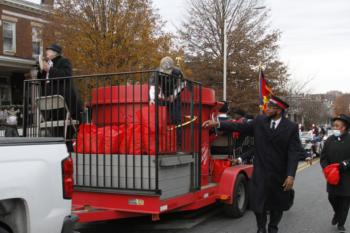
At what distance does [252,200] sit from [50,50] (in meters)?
3.60

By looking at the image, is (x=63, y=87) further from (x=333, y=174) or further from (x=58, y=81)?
(x=333, y=174)

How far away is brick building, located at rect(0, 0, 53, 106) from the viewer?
2833 centimetres

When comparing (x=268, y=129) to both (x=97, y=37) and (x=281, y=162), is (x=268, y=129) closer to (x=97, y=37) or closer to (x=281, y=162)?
(x=281, y=162)

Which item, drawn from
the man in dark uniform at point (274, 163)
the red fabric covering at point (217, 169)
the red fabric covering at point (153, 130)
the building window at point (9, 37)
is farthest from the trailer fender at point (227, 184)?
the building window at point (9, 37)

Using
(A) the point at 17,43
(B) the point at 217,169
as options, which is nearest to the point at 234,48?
(A) the point at 17,43

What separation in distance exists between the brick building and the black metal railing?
22.8 metres

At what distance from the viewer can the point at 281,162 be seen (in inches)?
232

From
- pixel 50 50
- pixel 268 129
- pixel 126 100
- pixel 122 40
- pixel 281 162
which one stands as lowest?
pixel 281 162

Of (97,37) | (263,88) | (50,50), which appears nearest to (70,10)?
(97,37)

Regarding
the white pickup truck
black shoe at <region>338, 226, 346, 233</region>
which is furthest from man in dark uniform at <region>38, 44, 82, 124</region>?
black shoe at <region>338, 226, 346, 233</region>

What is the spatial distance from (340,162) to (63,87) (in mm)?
4229

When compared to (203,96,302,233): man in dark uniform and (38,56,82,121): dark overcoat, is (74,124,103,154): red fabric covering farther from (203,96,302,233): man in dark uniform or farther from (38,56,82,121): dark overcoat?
(203,96,302,233): man in dark uniform

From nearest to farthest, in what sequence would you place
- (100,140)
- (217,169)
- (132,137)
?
(132,137)
(100,140)
(217,169)

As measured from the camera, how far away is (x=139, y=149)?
5777mm
